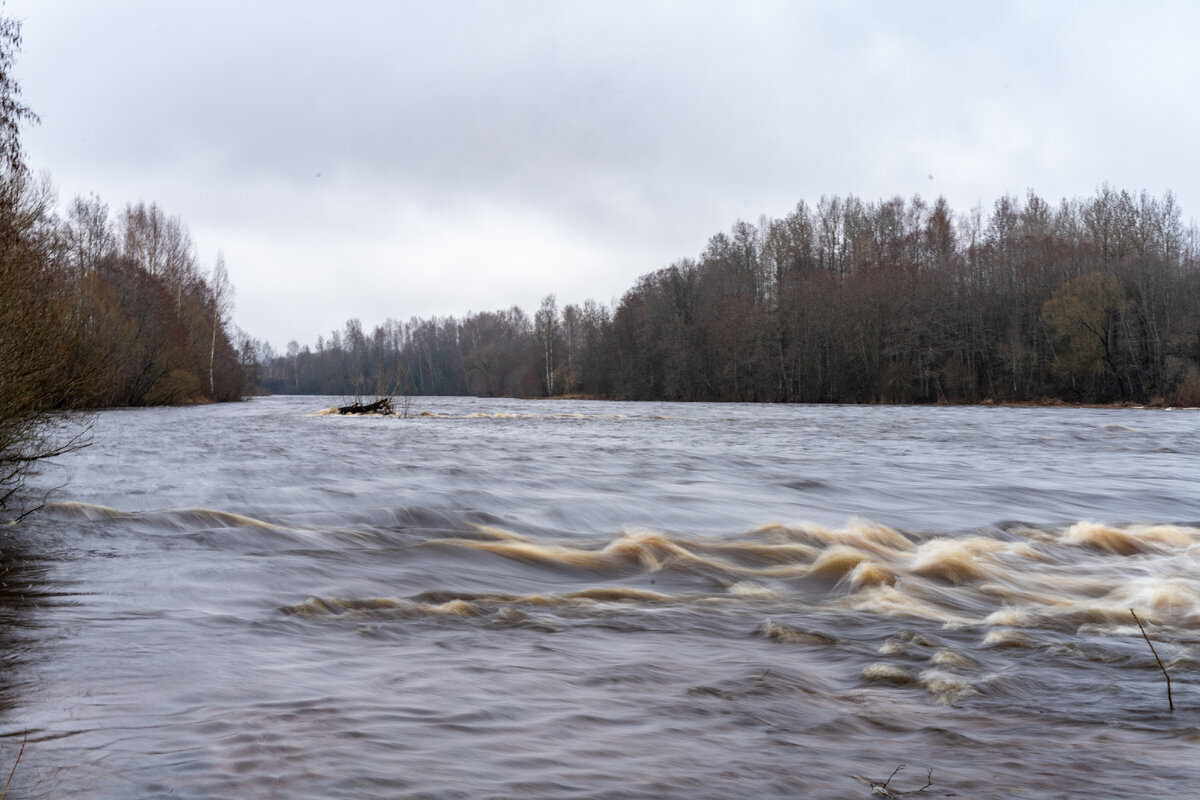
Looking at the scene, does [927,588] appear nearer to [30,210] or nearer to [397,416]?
[30,210]

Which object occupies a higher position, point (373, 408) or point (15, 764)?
point (373, 408)

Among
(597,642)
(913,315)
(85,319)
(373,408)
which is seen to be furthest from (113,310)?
(913,315)

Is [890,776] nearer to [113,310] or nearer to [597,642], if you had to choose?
[597,642]

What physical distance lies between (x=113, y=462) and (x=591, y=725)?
46.4 feet

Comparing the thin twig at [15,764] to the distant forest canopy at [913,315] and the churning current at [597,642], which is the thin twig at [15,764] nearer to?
the churning current at [597,642]

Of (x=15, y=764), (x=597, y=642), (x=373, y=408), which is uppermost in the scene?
(x=373, y=408)

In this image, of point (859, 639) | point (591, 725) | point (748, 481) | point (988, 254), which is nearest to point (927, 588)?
point (859, 639)

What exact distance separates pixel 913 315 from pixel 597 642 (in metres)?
59.8

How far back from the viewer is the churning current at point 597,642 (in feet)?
9.22

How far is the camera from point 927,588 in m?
6.16

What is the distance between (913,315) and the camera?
194 feet

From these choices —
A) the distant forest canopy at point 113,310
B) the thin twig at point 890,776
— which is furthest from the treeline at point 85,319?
the thin twig at point 890,776

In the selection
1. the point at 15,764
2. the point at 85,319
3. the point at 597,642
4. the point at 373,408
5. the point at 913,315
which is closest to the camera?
the point at 15,764

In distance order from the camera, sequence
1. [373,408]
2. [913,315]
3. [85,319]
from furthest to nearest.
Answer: [913,315] < [373,408] < [85,319]
